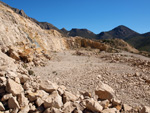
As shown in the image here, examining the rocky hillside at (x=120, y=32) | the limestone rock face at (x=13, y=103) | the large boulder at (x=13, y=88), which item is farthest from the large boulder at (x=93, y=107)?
the rocky hillside at (x=120, y=32)

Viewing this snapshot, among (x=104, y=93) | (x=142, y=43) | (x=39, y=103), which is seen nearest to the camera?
(x=39, y=103)

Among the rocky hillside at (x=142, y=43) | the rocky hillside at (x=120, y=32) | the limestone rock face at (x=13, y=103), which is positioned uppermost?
the rocky hillside at (x=120, y=32)

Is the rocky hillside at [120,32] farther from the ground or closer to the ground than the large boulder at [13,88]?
farther from the ground

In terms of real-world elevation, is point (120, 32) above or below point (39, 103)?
above

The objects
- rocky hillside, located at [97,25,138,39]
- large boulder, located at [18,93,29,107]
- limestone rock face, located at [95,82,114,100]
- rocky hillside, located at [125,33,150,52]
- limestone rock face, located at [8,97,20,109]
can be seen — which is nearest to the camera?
limestone rock face, located at [8,97,20,109]

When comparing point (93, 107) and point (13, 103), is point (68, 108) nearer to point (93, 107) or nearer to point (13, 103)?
point (93, 107)

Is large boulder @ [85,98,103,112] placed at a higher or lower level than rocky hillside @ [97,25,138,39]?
lower

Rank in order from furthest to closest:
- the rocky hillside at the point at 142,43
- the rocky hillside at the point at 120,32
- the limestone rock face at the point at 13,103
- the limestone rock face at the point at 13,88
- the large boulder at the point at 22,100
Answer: the rocky hillside at the point at 120,32, the rocky hillside at the point at 142,43, the limestone rock face at the point at 13,88, the large boulder at the point at 22,100, the limestone rock face at the point at 13,103

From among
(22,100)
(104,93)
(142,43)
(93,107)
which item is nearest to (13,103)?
Answer: (22,100)

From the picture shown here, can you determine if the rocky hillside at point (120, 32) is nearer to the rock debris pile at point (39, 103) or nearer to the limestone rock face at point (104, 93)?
the limestone rock face at point (104, 93)

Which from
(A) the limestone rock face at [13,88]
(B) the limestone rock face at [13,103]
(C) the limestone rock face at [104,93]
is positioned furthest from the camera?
(C) the limestone rock face at [104,93]

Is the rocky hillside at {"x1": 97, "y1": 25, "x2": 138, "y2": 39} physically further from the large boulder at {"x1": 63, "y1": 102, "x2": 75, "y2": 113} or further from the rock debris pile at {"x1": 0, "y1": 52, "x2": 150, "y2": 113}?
the large boulder at {"x1": 63, "y1": 102, "x2": 75, "y2": 113}

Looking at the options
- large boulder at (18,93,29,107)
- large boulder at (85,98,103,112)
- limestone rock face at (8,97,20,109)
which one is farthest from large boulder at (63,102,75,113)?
limestone rock face at (8,97,20,109)

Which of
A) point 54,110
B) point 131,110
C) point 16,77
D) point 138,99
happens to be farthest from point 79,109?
point 138,99
